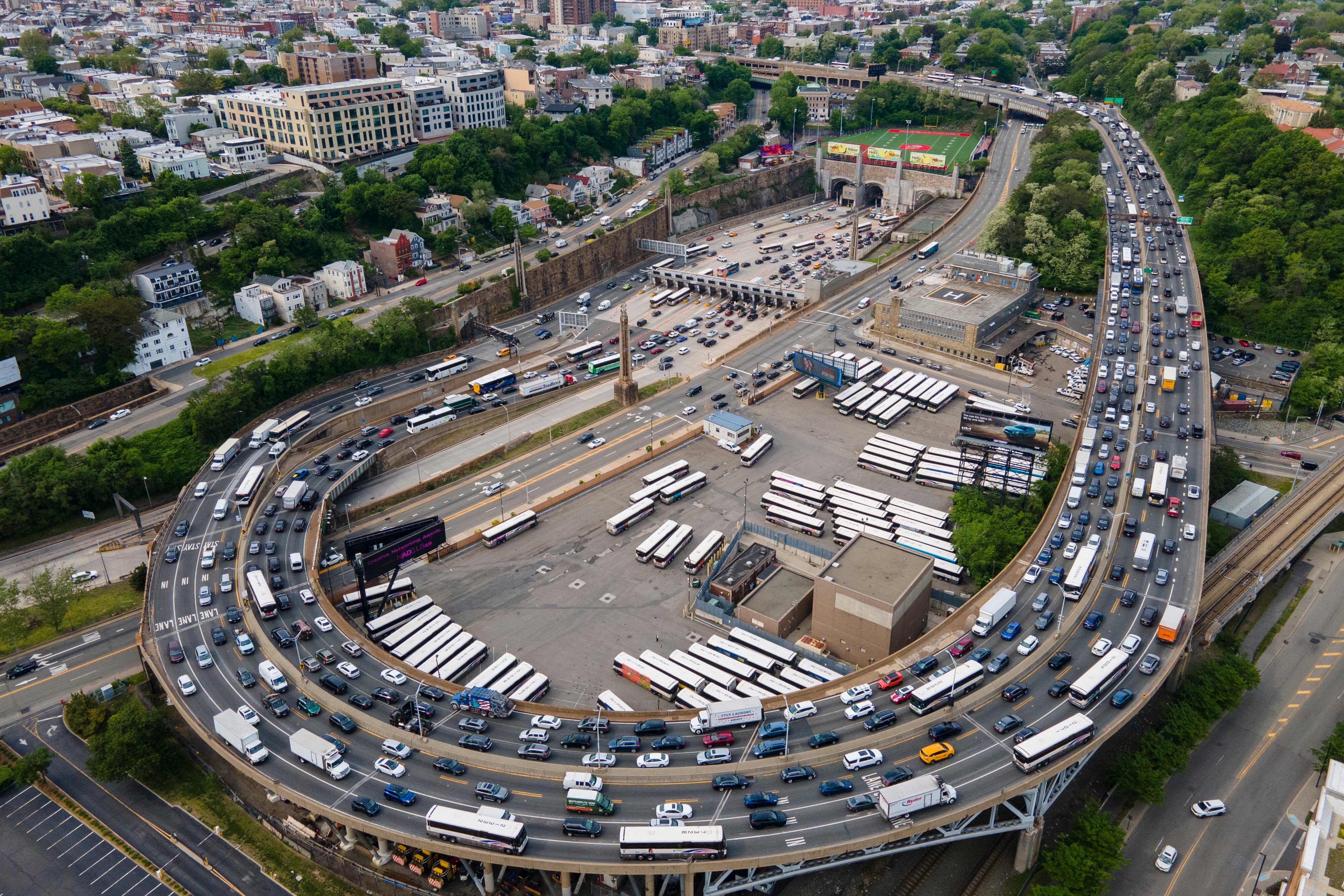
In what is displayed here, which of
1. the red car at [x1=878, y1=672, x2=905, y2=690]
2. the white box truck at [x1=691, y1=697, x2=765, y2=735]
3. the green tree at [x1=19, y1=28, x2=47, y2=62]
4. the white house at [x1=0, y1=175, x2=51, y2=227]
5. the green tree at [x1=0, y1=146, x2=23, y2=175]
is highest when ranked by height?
the green tree at [x1=19, y1=28, x2=47, y2=62]

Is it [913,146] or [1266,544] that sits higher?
[913,146]

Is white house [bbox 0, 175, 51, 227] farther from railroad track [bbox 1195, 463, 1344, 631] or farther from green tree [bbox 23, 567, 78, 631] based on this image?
railroad track [bbox 1195, 463, 1344, 631]

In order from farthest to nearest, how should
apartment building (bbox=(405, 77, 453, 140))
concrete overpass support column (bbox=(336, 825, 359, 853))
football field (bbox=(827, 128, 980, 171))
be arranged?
football field (bbox=(827, 128, 980, 171)), apartment building (bbox=(405, 77, 453, 140)), concrete overpass support column (bbox=(336, 825, 359, 853))

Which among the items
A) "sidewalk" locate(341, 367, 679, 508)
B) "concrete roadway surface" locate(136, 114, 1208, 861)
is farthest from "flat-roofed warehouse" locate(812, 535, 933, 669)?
"sidewalk" locate(341, 367, 679, 508)

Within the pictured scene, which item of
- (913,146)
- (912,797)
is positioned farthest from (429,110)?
(912,797)

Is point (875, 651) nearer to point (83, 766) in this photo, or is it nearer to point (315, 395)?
point (83, 766)

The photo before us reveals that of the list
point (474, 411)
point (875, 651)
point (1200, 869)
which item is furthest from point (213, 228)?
point (1200, 869)

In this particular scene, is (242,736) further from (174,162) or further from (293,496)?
(174,162)
